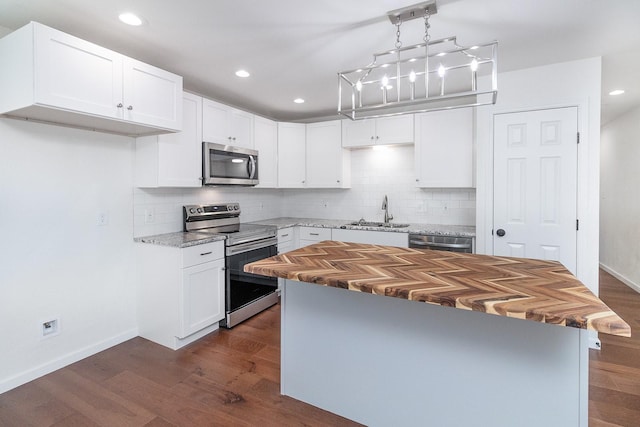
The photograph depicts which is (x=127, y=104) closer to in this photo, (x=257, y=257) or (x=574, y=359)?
(x=257, y=257)

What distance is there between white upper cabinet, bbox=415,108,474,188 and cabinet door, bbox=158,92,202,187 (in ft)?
7.74

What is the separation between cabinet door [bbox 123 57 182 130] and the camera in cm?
238

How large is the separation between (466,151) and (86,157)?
3.52m

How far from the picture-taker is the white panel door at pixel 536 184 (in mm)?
2850

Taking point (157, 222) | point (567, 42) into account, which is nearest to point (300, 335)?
point (157, 222)

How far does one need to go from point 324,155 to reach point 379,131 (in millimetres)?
805

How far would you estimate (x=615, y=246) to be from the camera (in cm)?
492

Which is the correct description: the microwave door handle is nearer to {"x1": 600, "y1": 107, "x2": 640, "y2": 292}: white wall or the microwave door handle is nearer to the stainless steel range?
the stainless steel range

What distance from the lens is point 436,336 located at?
1660 mm

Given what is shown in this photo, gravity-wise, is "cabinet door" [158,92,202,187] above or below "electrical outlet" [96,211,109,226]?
above

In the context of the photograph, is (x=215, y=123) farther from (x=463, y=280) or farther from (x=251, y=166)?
(x=463, y=280)

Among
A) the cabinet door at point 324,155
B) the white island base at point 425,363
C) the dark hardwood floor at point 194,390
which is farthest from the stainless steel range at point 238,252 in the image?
the white island base at point 425,363

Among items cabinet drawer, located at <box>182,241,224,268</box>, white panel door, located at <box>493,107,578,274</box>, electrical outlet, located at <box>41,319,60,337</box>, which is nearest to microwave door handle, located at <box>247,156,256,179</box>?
cabinet drawer, located at <box>182,241,224,268</box>

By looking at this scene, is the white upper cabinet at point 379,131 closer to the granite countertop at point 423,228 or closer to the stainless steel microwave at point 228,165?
the granite countertop at point 423,228
